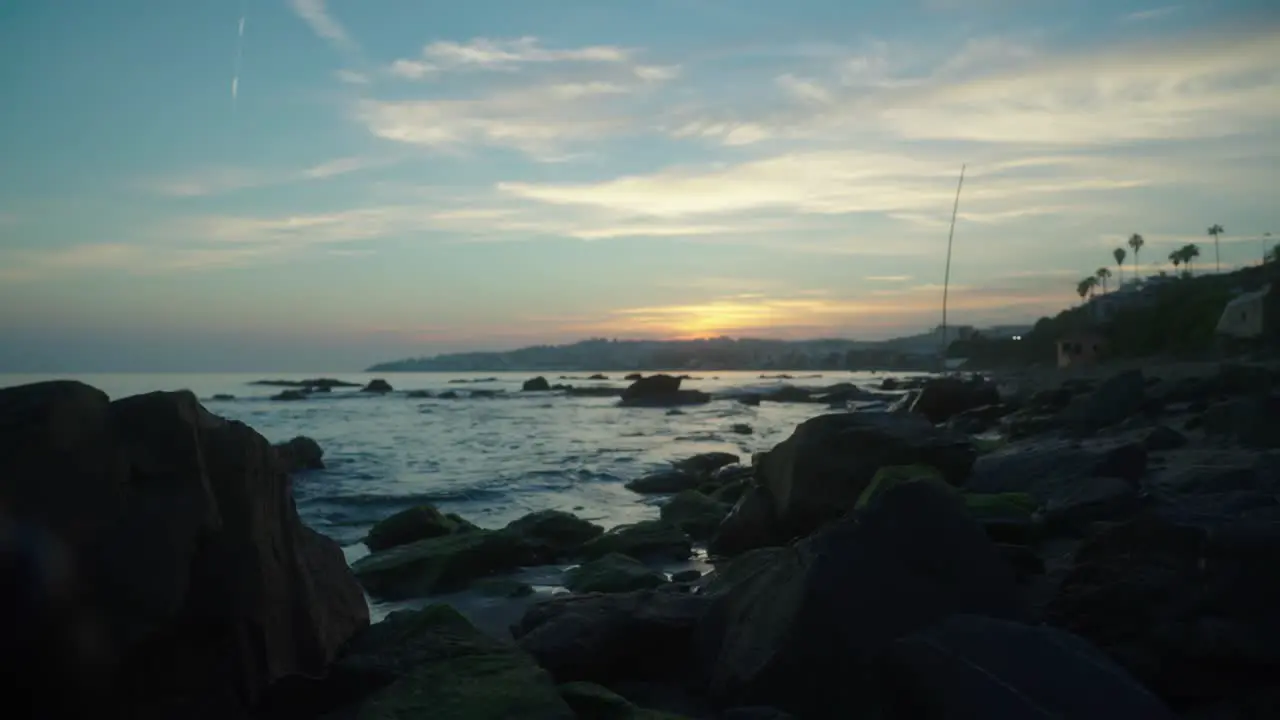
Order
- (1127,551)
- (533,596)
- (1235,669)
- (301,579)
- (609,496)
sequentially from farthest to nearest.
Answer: (609,496) < (533,596) < (301,579) < (1127,551) < (1235,669)

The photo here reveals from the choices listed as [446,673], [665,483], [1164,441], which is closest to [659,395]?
[665,483]

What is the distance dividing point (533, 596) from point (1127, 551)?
422 centimetres

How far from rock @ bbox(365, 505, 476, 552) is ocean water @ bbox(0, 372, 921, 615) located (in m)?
0.28

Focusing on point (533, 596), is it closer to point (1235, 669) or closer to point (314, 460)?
point (1235, 669)

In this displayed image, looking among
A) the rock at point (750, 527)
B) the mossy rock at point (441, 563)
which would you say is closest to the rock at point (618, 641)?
the mossy rock at point (441, 563)

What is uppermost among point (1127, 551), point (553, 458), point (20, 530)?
point (20, 530)

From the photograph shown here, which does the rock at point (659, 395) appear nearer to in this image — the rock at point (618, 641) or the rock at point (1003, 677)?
the rock at point (618, 641)

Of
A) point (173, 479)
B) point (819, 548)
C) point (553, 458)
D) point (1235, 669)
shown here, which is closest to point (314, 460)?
point (553, 458)

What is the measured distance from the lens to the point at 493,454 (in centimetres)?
1977

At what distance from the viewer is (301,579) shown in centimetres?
432

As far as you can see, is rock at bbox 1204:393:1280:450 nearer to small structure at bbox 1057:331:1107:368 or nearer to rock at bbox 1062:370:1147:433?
rock at bbox 1062:370:1147:433

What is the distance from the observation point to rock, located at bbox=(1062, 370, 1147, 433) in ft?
43.0

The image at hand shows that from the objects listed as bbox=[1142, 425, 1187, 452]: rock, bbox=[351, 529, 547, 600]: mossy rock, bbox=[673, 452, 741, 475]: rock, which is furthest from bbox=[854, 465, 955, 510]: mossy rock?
bbox=[673, 452, 741, 475]: rock

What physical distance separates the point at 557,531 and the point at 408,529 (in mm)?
1595
